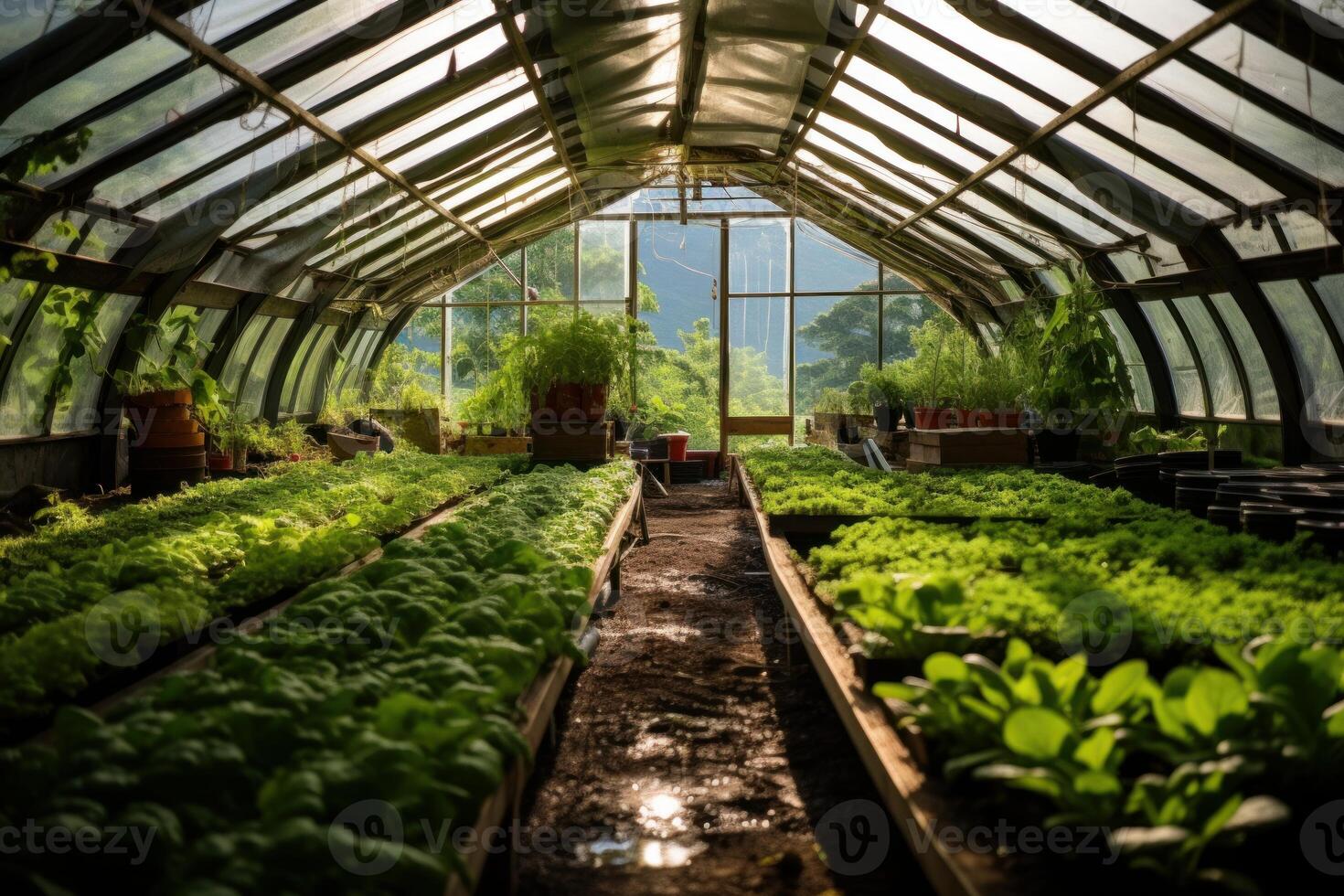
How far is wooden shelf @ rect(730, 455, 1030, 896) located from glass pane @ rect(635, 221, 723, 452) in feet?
40.7

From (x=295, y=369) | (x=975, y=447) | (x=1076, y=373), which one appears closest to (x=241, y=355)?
(x=295, y=369)

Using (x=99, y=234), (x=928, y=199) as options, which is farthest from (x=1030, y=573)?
(x=928, y=199)

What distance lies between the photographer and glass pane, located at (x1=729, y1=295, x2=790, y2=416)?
15312 mm

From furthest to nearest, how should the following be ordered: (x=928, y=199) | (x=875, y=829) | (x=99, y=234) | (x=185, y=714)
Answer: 1. (x=928, y=199)
2. (x=99, y=234)
3. (x=875, y=829)
4. (x=185, y=714)

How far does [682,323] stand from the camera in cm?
1588

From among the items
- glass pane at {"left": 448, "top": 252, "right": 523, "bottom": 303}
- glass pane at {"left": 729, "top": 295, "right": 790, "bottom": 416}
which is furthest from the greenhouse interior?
glass pane at {"left": 729, "top": 295, "right": 790, "bottom": 416}

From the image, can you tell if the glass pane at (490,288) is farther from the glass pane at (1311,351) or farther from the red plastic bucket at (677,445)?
the glass pane at (1311,351)

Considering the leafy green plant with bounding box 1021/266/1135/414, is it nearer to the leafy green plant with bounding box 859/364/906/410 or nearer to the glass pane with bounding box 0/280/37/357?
the leafy green plant with bounding box 859/364/906/410

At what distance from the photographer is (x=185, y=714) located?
5.02 feet

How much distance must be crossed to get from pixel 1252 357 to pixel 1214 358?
709 mm

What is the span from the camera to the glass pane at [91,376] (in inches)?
302

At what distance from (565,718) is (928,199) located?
8064 millimetres

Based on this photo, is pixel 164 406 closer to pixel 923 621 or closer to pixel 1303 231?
pixel 923 621

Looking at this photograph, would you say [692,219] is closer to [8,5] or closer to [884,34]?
[884,34]
